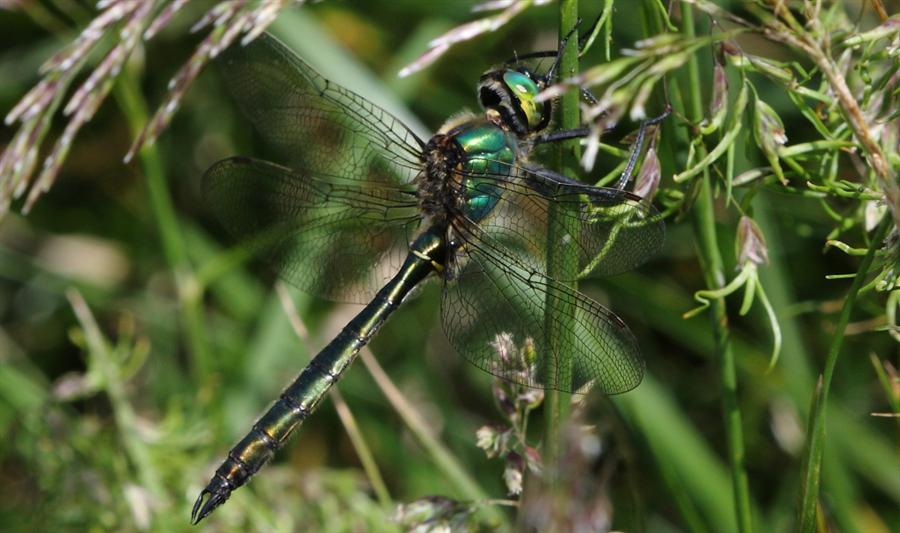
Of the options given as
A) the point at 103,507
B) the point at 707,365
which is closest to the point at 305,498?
the point at 103,507

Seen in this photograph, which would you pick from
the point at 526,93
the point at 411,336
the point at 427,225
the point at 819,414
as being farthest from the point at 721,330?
the point at 411,336

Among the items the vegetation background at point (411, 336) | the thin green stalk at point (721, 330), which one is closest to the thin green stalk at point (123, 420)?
the vegetation background at point (411, 336)

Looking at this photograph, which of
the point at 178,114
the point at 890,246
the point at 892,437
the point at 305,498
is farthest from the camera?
the point at 178,114

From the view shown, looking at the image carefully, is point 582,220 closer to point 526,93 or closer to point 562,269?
point 562,269

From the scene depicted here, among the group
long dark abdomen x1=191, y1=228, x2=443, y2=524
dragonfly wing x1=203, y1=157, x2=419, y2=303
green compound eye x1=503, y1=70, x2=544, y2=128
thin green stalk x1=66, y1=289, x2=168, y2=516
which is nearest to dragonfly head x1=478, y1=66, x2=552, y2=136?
green compound eye x1=503, y1=70, x2=544, y2=128

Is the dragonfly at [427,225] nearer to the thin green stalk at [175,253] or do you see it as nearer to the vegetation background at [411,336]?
the vegetation background at [411,336]

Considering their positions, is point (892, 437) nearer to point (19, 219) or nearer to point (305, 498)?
point (305, 498)
